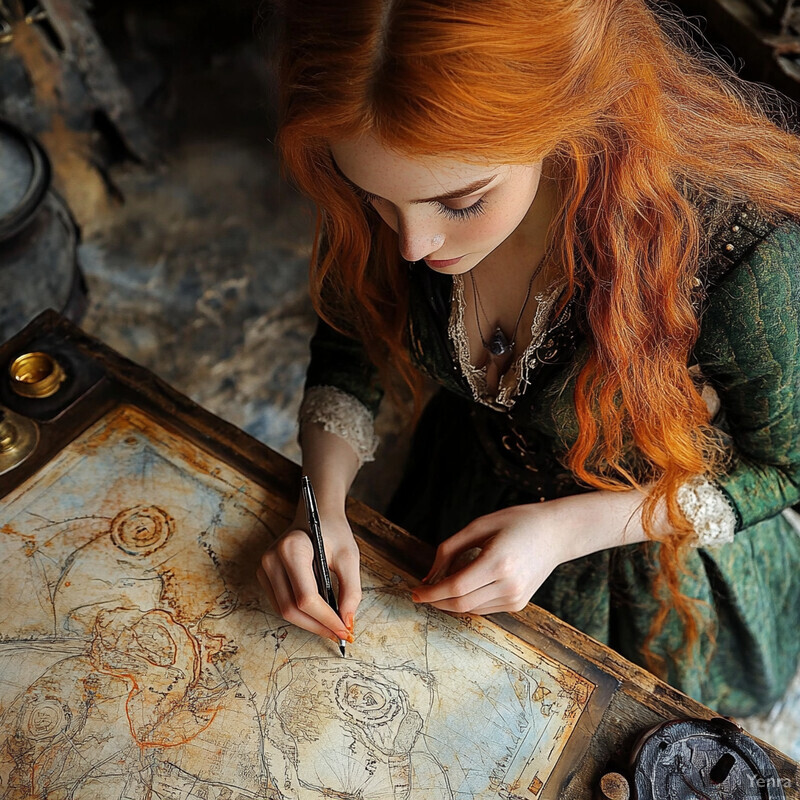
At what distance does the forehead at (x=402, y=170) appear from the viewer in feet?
2.72

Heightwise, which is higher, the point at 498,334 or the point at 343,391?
the point at 498,334

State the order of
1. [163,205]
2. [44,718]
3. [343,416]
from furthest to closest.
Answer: [163,205] < [343,416] < [44,718]

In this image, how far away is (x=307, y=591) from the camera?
0.99m

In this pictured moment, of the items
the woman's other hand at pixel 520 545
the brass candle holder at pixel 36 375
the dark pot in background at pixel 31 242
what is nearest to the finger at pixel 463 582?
the woman's other hand at pixel 520 545

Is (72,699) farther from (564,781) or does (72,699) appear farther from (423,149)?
(423,149)

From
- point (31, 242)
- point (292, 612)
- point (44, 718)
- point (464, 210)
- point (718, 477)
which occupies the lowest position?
point (31, 242)

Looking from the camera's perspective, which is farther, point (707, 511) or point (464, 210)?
point (707, 511)

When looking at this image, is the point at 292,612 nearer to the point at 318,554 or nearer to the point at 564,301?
the point at 318,554

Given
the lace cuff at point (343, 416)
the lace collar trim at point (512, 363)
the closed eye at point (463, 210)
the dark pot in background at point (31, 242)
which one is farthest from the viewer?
the dark pot in background at point (31, 242)

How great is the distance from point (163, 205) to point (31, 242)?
0.74 metres

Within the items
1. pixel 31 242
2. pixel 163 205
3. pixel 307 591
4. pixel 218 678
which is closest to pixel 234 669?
pixel 218 678

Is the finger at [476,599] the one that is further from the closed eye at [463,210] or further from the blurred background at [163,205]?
the blurred background at [163,205]

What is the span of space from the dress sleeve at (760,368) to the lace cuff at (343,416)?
526mm

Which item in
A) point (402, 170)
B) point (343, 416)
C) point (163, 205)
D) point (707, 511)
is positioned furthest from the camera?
point (163, 205)
